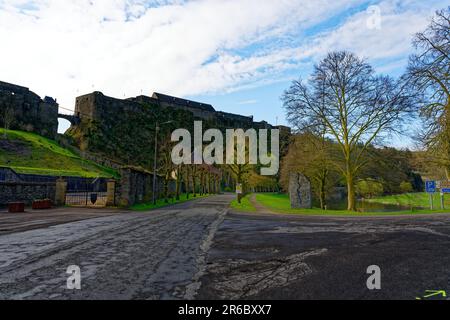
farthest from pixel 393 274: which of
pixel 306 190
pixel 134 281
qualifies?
pixel 306 190

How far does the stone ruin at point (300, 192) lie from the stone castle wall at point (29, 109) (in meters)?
76.6

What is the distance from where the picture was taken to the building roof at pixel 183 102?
12772 centimetres

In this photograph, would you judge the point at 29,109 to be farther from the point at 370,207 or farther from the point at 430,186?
the point at 430,186

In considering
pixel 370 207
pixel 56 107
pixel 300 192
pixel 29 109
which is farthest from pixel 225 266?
pixel 56 107

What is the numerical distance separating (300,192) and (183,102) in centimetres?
11663

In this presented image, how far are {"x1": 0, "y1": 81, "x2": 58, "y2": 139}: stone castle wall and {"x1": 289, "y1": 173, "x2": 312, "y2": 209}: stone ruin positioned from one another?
76580mm

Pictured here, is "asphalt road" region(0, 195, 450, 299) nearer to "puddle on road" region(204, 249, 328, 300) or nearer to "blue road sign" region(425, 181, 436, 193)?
"puddle on road" region(204, 249, 328, 300)

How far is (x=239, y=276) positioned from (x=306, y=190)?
67.9 ft

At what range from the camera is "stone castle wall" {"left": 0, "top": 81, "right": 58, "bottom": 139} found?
A: 73.8 metres

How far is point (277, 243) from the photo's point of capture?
845cm

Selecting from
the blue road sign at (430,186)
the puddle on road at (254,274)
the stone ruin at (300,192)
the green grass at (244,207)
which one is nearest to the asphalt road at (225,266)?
the puddle on road at (254,274)

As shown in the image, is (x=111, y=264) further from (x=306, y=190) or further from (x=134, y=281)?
(x=306, y=190)

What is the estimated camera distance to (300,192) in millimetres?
24750

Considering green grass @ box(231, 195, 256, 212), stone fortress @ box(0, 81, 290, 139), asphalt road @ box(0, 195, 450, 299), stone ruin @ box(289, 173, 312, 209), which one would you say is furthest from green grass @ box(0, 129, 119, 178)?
asphalt road @ box(0, 195, 450, 299)
